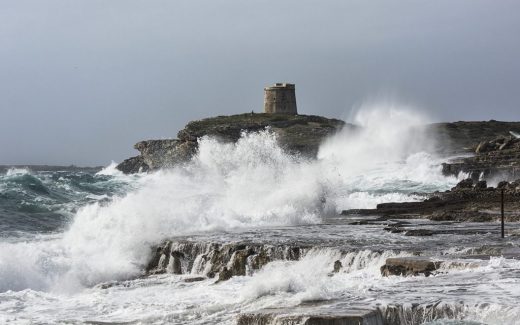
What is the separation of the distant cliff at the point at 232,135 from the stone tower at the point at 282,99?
9.97 feet

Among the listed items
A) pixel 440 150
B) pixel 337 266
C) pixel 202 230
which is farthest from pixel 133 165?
pixel 337 266

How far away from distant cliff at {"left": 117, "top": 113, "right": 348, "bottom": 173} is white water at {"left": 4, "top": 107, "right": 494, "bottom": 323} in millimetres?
14184

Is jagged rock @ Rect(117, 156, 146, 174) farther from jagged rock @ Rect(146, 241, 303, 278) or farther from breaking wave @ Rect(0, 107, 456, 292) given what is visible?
jagged rock @ Rect(146, 241, 303, 278)

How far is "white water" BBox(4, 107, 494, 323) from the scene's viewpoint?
15.6m

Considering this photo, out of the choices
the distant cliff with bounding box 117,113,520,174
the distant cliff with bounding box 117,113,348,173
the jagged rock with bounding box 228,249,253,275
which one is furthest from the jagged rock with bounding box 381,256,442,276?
the distant cliff with bounding box 117,113,348,173

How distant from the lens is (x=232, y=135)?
224 ft

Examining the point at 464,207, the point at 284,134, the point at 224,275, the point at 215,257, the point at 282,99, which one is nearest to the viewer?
the point at 224,275

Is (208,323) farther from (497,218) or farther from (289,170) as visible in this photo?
(289,170)

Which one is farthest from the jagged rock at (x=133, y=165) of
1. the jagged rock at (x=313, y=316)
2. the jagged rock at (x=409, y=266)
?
the jagged rock at (x=313, y=316)

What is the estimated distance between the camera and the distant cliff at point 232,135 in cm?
6644

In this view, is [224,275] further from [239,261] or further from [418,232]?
[418,232]

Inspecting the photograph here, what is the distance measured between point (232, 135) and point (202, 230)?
4265 cm

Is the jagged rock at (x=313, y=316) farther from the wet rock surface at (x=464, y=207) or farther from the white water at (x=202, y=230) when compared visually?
the wet rock surface at (x=464, y=207)

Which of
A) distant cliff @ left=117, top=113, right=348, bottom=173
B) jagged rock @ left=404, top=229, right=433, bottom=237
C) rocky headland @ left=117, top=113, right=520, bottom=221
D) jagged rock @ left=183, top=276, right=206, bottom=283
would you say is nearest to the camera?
jagged rock @ left=183, top=276, right=206, bottom=283
